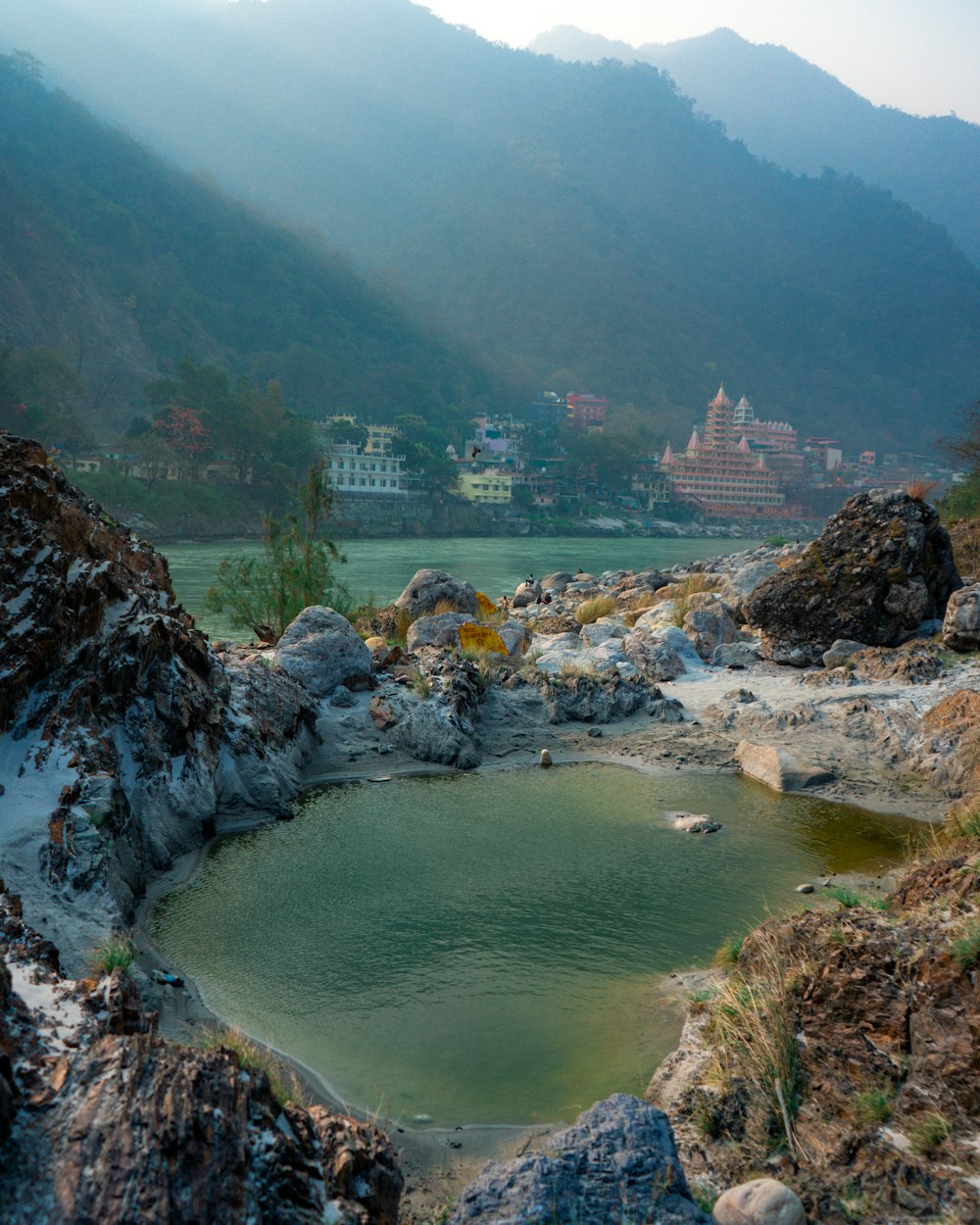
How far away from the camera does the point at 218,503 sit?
51.8 metres

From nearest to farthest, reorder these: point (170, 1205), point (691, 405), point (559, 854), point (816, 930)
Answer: point (170, 1205)
point (816, 930)
point (559, 854)
point (691, 405)

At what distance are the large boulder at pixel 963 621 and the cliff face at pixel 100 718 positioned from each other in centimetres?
669

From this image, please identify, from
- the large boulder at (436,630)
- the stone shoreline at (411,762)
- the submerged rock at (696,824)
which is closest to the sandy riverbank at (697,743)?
the stone shoreline at (411,762)

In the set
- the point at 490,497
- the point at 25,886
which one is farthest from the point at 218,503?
the point at 25,886

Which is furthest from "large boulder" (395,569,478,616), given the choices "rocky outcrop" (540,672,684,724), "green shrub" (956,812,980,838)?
"green shrub" (956,812,980,838)

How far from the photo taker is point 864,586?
37.9 feet

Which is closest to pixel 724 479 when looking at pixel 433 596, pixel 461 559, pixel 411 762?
pixel 461 559

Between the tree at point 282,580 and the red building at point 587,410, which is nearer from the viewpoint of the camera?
the tree at point 282,580

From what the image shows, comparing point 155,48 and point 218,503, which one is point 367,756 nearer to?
point 218,503

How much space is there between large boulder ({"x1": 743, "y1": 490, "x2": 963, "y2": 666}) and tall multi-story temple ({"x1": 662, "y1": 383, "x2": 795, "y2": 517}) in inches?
3036

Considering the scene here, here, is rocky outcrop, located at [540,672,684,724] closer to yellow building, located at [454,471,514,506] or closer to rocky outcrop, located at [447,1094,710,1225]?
rocky outcrop, located at [447,1094,710,1225]

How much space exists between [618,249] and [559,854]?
598ft

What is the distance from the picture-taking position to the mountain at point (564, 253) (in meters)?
154

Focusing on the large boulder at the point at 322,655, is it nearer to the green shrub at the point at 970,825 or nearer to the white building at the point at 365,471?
the green shrub at the point at 970,825
